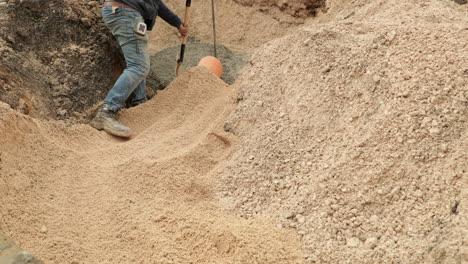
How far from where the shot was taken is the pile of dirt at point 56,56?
12.3 ft

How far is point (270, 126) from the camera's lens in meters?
3.29

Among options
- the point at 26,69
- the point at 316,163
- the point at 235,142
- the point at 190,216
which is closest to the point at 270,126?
the point at 235,142

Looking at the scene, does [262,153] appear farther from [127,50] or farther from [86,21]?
[86,21]

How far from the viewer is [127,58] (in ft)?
13.2

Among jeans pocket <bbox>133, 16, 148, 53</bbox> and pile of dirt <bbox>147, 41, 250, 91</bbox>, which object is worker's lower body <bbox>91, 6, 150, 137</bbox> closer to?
jeans pocket <bbox>133, 16, 148, 53</bbox>

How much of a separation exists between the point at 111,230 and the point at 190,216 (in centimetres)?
45

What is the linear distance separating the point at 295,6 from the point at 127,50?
306cm

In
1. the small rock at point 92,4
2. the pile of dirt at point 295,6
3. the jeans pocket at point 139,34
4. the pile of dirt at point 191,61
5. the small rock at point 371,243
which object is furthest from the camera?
the pile of dirt at point 295,6

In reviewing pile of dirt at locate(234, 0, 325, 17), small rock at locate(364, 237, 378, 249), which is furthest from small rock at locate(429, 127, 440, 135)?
pile of dirt at locate(234, 0, 325, 17)

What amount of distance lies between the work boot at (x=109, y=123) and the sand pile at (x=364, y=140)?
0.89 metres

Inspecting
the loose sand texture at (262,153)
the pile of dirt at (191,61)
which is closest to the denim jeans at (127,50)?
the loose sand texture at (262,153)

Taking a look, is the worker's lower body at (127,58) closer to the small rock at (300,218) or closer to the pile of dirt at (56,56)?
the pile of dirt at (56,56)

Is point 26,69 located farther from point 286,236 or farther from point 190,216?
point 286,236

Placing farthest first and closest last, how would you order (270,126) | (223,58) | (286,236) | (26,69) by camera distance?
(223,58) → (26,69) → (270,126) → (286,236)
